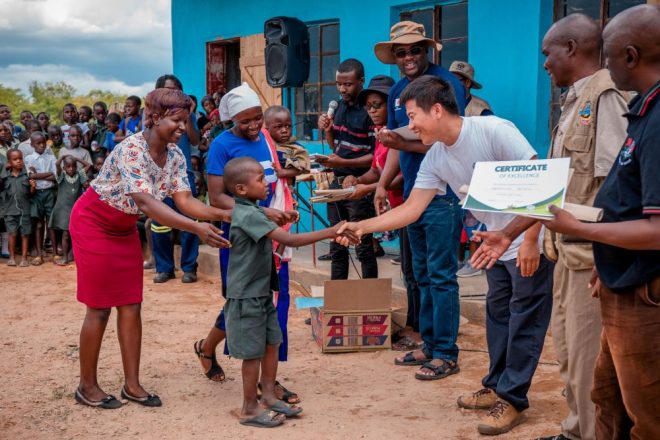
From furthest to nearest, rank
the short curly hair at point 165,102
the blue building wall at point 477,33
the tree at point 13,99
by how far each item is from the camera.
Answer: the tree at point 13,99 → the blue building wall at point 477,33 → the short curly hair at point 165,102

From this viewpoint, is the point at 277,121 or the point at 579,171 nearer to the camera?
the point at 579,171

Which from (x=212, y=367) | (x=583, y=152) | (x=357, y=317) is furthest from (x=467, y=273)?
(x=583, y=152)

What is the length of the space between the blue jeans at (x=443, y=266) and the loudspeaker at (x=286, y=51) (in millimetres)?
4598

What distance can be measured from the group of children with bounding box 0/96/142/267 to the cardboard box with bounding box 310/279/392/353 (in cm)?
458

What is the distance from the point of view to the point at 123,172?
414cm

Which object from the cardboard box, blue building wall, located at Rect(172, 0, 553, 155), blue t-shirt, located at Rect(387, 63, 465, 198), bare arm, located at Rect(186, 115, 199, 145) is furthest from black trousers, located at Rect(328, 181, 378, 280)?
bare arm, located at Rect(186, 115, 199, 145)

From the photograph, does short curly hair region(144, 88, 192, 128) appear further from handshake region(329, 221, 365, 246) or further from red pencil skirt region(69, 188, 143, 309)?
handshake region(329, 221, 365, 246)

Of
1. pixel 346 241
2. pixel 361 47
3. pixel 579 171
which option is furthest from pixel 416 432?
pixel 361 47

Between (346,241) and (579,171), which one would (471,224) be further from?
(579,171)

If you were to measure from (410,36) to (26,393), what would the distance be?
3.48 m

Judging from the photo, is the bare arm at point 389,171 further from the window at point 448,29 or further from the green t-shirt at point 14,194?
the green t-shirt at point 14,194

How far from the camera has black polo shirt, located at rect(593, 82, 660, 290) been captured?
2293 millimetres

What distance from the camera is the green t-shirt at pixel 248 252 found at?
3.96m

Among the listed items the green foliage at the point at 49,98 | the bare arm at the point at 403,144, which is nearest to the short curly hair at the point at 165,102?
the bare arm at the point at 403,144
